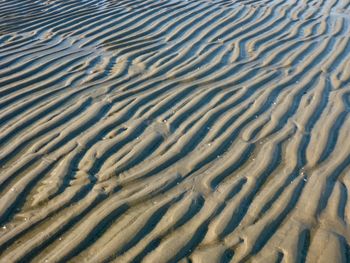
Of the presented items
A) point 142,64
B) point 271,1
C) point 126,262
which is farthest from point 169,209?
point 271,1

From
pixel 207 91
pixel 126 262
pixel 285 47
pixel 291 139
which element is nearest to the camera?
pixel 126 262

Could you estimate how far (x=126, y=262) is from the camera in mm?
3176

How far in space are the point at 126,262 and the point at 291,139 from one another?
7.01 ft

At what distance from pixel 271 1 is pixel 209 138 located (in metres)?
5.23

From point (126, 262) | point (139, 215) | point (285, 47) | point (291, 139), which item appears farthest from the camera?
point (285, 47)

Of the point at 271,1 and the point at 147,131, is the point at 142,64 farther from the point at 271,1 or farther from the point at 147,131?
the point at 271,1

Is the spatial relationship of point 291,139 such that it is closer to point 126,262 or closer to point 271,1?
point 126,262

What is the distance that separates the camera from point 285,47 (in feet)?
22.0

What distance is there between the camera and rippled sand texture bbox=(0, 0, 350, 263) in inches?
133

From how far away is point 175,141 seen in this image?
14.7 ft

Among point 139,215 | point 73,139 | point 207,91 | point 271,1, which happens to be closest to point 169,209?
point 139,215

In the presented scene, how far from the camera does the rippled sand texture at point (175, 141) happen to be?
133 inches

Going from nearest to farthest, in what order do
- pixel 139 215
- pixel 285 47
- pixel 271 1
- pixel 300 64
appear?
pixel 139 215 → pixel 300 64 → pixel 285 47 → pixel 271 1

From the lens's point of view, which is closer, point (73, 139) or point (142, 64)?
point (73, 139)
